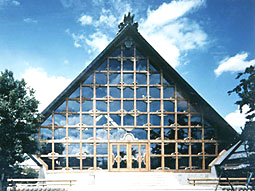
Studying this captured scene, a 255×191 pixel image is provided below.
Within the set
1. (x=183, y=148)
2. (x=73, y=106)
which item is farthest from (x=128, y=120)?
(x=183, y=148)

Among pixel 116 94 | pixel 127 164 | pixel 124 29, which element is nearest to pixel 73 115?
pixel 116 94

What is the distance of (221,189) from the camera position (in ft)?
A: 45.7

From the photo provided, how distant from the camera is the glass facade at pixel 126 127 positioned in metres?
16.5

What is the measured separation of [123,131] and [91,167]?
284 centimetres

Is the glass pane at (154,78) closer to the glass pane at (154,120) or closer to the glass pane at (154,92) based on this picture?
the glass pane at (154,92)

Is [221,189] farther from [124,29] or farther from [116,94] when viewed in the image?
[124,29]

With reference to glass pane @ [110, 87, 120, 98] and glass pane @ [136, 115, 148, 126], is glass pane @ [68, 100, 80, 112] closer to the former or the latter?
glass pane @ [110, 87, 120, 98]

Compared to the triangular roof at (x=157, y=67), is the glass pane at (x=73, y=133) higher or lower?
lower

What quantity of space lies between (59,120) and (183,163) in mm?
7983

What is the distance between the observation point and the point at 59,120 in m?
16.6

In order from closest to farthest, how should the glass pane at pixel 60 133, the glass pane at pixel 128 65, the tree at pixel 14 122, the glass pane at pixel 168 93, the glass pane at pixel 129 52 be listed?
the tree at pixel 14 122 < the glass pane at pixel 60 133 < the glass pane at pixel 168 93 < the glass pane at pixel 128 65 < the glass pane at pixel 129 52

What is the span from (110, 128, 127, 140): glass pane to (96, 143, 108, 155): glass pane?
705 millimetres

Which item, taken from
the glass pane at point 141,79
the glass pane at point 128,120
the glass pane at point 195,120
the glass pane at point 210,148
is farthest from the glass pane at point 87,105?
the glass pane at point 210,148

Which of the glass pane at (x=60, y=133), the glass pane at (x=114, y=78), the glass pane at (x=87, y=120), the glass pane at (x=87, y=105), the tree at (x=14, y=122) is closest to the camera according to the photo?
the tree at (x=14, y=122)
